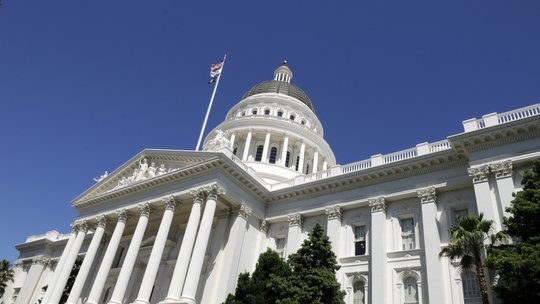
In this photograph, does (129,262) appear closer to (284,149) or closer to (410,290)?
(410,290)

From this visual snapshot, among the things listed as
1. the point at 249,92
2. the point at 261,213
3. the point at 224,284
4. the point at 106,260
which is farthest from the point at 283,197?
the point at 249,92

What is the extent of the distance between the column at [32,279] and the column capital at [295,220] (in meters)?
32.2

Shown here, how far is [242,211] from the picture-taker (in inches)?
1127

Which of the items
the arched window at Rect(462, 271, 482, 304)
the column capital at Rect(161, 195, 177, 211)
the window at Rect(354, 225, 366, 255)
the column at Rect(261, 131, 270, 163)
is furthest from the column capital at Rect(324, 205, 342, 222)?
the column at Rect(261, 131, 270, 163)

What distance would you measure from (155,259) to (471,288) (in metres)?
18.4

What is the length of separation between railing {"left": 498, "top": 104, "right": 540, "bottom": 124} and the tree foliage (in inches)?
474

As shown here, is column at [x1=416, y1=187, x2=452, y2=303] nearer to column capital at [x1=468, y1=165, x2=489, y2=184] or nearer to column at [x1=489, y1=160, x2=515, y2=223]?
column capital at [x1=468, y1=165, x2=489, y2=184]

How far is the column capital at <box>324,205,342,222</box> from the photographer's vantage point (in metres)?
27.2

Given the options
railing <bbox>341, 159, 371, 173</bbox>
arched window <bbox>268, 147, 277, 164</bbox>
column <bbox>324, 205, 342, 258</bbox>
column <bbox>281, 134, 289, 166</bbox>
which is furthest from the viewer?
arched window <bbox>268, 147, 277, 164</bbox>

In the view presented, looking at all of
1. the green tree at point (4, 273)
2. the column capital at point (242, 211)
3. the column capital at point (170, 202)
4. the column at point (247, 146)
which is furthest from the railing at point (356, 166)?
the green tree at point (4, 273)

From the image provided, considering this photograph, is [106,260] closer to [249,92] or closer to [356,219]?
[356,219]

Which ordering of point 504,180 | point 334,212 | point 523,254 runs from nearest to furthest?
point 523,254
point 504,180
point 334,212

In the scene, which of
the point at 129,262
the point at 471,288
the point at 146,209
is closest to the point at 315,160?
the point at 146,209

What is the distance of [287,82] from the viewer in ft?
199
